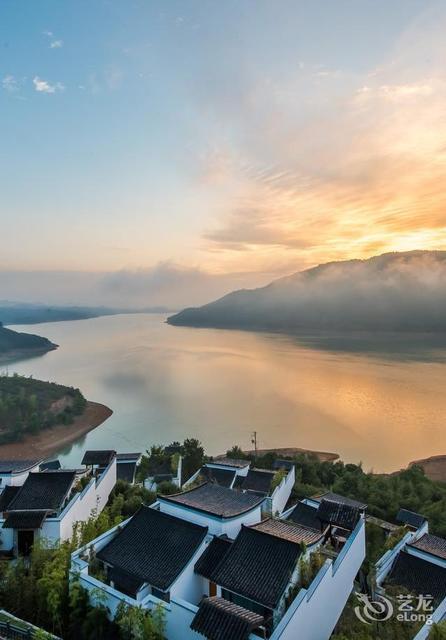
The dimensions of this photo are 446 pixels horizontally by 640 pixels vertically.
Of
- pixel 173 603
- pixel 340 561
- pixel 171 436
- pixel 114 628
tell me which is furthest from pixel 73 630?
pixel 171 436

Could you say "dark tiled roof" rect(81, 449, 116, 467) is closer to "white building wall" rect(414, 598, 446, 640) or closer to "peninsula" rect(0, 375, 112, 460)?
"white building wall" rect(414, 598, 446, 640)

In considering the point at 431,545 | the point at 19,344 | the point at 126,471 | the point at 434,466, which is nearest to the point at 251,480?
the point at 126,471

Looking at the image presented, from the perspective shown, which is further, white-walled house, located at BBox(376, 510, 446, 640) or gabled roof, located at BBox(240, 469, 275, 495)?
gabled roof, located at BBox(240, 469, 275, 495)

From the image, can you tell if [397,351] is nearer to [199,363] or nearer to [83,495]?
[199,363]

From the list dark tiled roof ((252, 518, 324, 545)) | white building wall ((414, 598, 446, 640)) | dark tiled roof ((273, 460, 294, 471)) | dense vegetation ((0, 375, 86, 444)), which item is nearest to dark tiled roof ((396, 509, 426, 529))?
dark tiled roof ((273, 460, 294, 471))

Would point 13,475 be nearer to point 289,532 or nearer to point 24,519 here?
point 24,519

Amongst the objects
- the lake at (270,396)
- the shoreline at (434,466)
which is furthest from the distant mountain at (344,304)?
the shoreline at (434,466)
